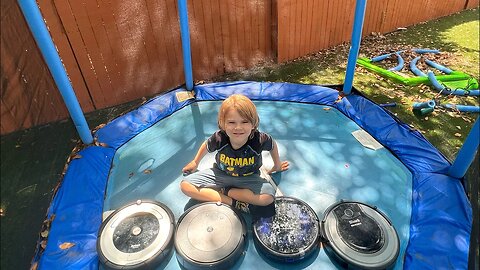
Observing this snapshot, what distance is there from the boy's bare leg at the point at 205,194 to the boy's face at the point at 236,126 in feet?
1.79

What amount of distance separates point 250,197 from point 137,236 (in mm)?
866

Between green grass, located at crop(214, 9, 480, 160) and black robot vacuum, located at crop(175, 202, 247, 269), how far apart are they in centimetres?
239

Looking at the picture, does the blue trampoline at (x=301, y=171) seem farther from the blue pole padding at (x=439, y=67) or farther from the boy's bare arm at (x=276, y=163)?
the blue pole padding at (x=439, y=67)

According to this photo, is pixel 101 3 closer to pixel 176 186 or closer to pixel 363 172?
pixel 176 186

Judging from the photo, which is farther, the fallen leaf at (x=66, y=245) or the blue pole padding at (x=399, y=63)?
the blue pole padding at (x=399, y=63)

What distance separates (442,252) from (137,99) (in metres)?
3.79

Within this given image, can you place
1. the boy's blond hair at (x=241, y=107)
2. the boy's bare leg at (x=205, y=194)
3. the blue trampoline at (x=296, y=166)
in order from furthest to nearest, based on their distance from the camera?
the boy's bare leg at (x=205, y=194), the blue trampoline at (x=296, y=166), the boy's blond hair at (x=241, y=107)

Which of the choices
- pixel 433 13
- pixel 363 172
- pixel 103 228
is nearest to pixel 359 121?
pixel 363 172

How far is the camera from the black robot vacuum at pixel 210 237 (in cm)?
218

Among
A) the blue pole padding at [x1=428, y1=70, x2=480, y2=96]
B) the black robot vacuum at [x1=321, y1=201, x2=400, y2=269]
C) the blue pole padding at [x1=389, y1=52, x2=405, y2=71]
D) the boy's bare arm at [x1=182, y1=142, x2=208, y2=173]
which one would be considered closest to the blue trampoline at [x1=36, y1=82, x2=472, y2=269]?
the black robot vacuum at [x1=321, y1=201, x2=400, y2=269]

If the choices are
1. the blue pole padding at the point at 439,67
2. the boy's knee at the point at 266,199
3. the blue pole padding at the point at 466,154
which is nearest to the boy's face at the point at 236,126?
the boy's knee at the point at 266,199

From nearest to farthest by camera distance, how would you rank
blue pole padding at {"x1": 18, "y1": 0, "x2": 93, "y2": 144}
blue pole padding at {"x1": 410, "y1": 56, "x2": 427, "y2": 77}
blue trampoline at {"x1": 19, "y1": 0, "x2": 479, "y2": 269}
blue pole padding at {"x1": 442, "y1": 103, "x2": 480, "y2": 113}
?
blue trampoline at {"x1": 19, "y1": 0, "x2": 479, "y2": 269} < blue pole padding at {"x1": 18, "y1": 0, "x2": 93, "y2": 144} < blue pole padding at {"x1": 442, "y1": 103, "x2": 480, "y2": 113} < blue pole padding at {"x1": 410, "y1": 56, "x2": 427, "y2": 77}

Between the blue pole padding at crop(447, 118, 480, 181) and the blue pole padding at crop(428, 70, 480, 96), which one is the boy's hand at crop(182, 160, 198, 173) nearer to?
the blue pole padding at crop(447, 118, 480, 181)

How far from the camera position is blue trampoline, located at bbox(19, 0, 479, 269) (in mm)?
2367
